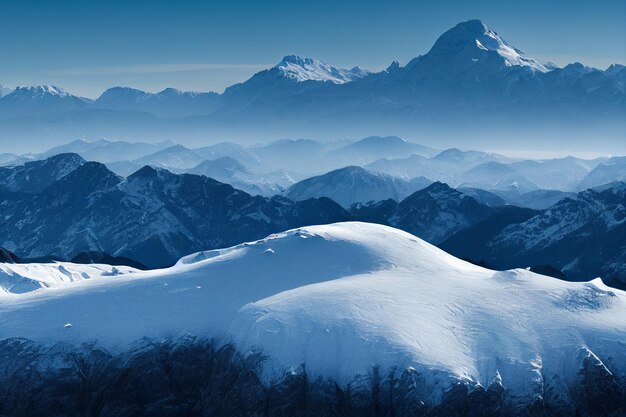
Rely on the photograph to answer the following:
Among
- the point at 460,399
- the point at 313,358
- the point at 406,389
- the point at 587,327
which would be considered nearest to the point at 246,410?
the point at 313,358

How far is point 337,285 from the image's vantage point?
193000mm

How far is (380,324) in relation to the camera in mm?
173250

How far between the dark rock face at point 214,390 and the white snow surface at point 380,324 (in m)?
2.68

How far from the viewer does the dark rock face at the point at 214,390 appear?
523 ft

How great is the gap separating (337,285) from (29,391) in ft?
242

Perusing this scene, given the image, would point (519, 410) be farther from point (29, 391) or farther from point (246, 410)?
point (29, 391)

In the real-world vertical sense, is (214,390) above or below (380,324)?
below

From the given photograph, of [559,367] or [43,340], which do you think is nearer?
[559,367]

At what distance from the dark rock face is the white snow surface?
8.78 feet

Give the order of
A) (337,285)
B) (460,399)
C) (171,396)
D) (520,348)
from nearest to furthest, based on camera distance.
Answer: (460,399)
(520,348)
(171,396)
(337,285)

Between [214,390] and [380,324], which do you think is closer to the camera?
[380,324]

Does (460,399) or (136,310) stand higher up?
(136,310)

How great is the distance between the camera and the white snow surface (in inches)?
6486

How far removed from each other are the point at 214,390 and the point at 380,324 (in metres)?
38.8
